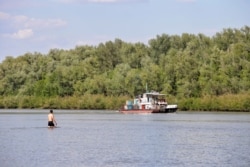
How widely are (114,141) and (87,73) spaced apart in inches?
3514

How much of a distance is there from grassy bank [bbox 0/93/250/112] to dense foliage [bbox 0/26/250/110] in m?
0.57

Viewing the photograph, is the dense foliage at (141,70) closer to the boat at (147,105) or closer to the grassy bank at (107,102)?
the grassy bank at (107,102)

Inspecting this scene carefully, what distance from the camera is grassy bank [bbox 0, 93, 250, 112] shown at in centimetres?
11350

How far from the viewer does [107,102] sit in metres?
132

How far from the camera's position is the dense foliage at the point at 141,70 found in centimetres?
11756

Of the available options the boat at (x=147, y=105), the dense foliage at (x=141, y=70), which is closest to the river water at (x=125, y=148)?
the boat at (x=147, y=105)

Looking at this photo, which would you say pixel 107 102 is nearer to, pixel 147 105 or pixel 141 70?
pixel 141 70

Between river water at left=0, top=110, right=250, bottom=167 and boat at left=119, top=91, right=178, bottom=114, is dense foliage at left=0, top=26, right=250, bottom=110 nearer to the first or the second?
boat at left=119, top=91, right=178, bottom=114

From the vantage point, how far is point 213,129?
6556 cm

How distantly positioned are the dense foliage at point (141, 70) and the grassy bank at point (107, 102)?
0.57 metres

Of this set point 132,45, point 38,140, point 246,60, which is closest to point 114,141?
point 38,140

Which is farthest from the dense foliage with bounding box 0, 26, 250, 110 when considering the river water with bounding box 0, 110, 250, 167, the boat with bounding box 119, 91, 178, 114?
the river water with bounding box 0, 110, 250, 167

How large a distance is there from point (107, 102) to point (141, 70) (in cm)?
962

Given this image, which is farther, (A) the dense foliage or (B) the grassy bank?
(A) the dense foliage
